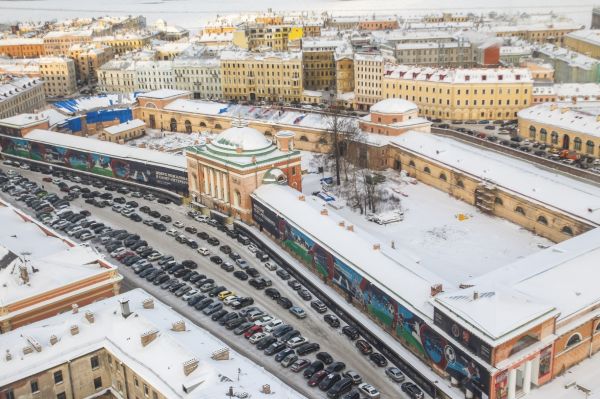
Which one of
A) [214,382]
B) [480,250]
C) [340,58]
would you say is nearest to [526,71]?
[340,58]

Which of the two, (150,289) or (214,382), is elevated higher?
(214,382)

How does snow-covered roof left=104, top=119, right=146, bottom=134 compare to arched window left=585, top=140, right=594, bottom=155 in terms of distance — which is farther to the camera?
snow-covered roof left=104, top=119, right=146, bottom=134

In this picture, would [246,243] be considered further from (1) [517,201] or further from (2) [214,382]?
(2) [214,382]

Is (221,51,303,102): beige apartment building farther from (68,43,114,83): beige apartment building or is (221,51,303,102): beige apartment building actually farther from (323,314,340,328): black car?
(323,314,340,328): black car

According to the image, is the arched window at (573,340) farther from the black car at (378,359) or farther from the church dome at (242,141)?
the church dome at (242,141)

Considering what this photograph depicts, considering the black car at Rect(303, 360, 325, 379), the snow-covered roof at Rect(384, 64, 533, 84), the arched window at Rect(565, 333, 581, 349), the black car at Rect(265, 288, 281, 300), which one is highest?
the snow-covered roof at Rect(384, 64, 533, 84)

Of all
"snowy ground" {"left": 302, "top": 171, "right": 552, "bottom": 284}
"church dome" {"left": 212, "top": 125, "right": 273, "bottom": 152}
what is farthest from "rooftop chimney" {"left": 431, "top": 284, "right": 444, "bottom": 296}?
"church dome" {"left": 212, "top": 125, "right": 273, "bottom": 152}
